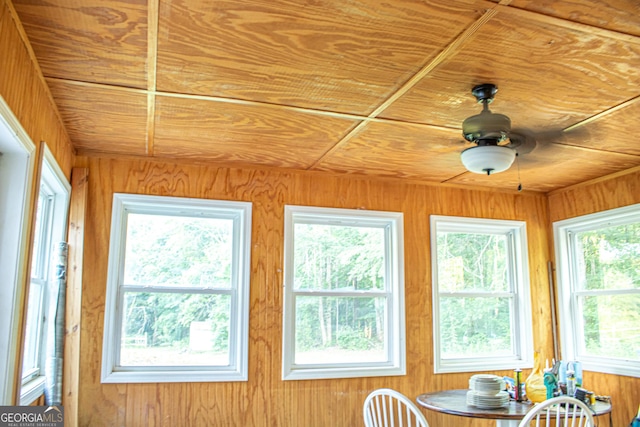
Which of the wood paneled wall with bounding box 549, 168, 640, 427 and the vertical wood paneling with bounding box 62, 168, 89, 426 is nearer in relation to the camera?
the vertical wood paneling with bounding box 62, 168, 89, 426

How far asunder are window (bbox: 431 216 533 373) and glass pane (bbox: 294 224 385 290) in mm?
483

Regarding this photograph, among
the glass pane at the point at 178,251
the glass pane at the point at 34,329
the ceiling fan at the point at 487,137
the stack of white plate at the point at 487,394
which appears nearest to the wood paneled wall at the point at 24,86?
the glass pane at the point at 34,329

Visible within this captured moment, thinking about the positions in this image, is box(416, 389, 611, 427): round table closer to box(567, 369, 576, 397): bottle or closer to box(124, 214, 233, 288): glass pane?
box(567, 369, 576, 397): bottle

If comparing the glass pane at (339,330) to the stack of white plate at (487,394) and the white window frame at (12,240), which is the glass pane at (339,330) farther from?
the white window frame at (12,240)

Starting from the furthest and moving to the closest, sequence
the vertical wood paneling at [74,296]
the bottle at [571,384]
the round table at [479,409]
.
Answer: the bottle at [571,384], the vertical wood paneling at [74,296], the round table at [479,409]

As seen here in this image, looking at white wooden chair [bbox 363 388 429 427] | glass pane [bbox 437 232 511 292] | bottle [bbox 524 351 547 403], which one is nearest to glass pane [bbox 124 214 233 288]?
white wooden chair [bbox 363 388 429 427]

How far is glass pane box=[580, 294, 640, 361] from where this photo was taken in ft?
12.8

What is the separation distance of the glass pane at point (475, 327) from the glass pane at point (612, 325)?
1.94 feet

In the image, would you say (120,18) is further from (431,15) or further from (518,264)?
(518,264)

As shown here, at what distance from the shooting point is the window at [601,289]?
391 cm

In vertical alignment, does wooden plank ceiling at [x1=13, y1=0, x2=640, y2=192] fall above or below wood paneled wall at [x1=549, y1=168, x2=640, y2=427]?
above

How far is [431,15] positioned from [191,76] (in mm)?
1075

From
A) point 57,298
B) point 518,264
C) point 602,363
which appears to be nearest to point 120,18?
point 57,298

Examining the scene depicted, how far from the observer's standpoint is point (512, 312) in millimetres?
4492
